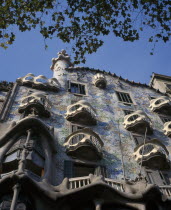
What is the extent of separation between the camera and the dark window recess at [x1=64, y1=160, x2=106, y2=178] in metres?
15.4

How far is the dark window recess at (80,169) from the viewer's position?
1536 centimetres

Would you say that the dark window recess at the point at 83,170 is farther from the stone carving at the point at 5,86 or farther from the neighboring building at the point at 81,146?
the stone carving at the point at 5,86

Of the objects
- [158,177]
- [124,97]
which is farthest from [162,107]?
[158,177]

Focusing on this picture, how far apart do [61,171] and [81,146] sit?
6.54 feet

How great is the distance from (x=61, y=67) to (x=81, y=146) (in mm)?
14120

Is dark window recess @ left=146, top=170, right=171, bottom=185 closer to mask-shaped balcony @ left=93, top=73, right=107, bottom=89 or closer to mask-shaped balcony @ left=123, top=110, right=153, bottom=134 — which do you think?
mask-shaped balcony @ left=123, top=110, right=153, bottom=134

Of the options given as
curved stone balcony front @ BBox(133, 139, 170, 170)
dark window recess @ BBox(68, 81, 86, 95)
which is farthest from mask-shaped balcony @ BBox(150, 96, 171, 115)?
curved stone balcony front @ BBox(133, 139, 170, 170)

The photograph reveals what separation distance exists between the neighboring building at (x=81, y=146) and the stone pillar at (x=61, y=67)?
0.38 ft

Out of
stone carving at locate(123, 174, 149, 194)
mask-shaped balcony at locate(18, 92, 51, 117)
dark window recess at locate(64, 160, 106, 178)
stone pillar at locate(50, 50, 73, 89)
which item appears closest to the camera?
stone carving at locate(123, 174, 149, 194)

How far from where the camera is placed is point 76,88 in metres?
25.3

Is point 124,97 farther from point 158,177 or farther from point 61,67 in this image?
point 158,177

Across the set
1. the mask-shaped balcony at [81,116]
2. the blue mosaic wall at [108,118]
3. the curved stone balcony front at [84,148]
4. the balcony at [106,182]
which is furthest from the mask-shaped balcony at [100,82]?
the balcony at [106,182]

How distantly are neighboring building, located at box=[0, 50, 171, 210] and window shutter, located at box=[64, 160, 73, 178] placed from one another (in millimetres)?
56

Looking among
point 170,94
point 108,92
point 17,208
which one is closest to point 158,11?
point 17,208
